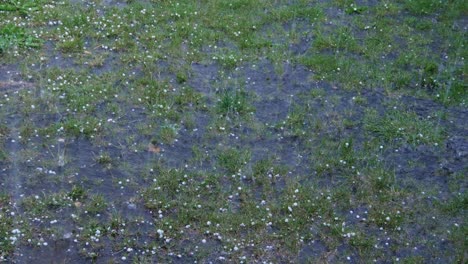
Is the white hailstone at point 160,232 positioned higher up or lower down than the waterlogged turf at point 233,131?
lower down

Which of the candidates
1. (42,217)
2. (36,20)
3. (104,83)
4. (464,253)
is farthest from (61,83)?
(464,253)

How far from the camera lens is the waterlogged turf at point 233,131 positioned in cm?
506

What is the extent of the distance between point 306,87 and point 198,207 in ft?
7.25

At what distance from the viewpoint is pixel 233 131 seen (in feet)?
20.5

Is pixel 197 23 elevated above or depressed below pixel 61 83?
above

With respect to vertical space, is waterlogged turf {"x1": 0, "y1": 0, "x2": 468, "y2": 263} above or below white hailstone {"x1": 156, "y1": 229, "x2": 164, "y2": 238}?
above

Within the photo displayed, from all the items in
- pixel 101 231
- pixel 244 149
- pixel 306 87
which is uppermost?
pixel 306 87

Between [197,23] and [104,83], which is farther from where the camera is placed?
[197,23]

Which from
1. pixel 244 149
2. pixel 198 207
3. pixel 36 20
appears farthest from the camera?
pixel 36 20

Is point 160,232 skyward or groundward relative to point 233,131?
groundward

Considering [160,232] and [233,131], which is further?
[233,131]

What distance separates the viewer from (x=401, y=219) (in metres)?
5.34

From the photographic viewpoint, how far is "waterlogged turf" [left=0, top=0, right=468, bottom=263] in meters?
5.06

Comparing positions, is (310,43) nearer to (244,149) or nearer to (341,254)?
(244,149)
